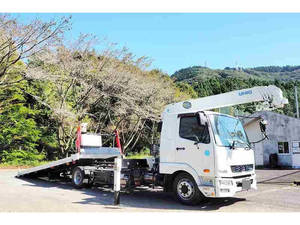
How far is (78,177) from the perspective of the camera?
9.82m

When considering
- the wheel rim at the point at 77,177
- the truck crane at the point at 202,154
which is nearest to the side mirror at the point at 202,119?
the truck crane at the point at 202,154

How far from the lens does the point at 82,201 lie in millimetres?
7480

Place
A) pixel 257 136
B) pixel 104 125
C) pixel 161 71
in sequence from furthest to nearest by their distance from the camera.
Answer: pixel 161 71
pixel 104 125
pixel 257 136

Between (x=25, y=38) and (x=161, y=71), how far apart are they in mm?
16093

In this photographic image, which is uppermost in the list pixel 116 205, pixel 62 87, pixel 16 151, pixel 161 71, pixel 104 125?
pixel 161 71

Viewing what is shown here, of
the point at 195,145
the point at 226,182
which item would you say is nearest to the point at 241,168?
the point at 226,182

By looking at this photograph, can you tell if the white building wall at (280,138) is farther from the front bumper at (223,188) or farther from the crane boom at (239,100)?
the front bumper at (223,188)

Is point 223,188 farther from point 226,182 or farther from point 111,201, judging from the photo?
point 111,201

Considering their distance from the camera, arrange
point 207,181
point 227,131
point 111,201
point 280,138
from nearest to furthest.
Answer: point 207,181 → point 227,131 → point 111,201 → point 280,138

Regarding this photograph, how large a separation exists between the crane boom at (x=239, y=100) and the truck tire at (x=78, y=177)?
148 inches

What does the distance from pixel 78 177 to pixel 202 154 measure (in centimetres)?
487

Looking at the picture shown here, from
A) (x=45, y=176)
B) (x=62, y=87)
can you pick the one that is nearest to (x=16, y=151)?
(x=62, y=87)

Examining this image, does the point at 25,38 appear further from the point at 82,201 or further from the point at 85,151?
the point at 82,201

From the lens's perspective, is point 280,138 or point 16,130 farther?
point 280,138
